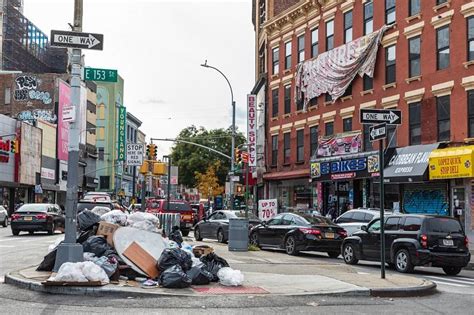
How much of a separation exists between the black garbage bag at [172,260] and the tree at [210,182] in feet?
199

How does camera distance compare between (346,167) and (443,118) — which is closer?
(443,118)

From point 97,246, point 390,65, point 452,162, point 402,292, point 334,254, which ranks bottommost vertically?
point 334,254

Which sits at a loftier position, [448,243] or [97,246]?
[97,246]

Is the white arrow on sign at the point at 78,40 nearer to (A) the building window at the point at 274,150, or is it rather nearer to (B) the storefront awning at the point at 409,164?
(B) the storefront awning at the point at 409,164

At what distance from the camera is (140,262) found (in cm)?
1138

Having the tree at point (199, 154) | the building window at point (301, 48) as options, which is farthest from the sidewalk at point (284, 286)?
the tree at point (199, 154)

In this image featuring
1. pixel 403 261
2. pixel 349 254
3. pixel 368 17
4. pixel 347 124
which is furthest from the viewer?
pixel 347 124

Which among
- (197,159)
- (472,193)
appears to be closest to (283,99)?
(472,193)

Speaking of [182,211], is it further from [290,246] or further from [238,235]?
[290,246]

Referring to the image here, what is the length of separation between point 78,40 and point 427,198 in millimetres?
20483

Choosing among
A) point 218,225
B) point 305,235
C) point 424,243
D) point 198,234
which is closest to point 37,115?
point 198,234

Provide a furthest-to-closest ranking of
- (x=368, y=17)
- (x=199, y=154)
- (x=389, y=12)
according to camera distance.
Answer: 1. (x=199, y=154)
2. (x=368, y=17)
3. (x=389, y=12)

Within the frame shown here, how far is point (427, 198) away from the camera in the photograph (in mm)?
28359

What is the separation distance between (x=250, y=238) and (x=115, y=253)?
11.8m
